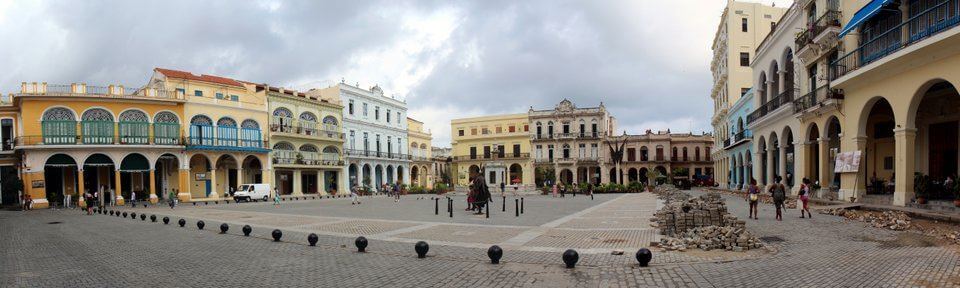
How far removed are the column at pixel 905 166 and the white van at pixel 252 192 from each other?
37.0 meters

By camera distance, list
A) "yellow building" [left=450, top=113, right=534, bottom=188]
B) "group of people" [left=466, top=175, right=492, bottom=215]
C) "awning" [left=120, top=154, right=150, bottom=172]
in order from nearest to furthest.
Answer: "group of people" [left=466, top=175, right=492, bottom=215]
"awning" [left=120, top=154, right=150, bottom=172]
"yellow building" [left=450, top=113, right=534, bottom=188]

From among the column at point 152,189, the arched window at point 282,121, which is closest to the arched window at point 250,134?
the arched window at point 282,121

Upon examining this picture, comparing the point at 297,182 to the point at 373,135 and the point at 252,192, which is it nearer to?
the point at 252,192

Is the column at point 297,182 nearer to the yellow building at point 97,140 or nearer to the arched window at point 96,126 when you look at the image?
the yellow building at point 97,140

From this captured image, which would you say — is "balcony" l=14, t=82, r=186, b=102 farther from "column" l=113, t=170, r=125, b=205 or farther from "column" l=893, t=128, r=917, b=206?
"column" l=893, t=128, r=917, b=206

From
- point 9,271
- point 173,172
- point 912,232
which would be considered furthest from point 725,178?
point 9,271

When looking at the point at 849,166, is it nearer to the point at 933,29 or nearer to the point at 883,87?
the point at 883,87

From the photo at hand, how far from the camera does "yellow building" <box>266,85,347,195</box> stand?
44.7 meters

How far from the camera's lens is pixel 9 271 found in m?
8.78

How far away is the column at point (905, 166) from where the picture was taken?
16.3m

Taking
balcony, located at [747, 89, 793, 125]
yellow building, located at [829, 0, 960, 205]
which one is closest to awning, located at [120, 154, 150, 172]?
balcony, located at [747, 89, 793, 125]

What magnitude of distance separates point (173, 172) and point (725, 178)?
48139 millimetres

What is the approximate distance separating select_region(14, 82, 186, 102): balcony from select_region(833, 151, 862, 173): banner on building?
39.9 metres

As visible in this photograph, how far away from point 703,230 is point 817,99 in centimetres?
1658
